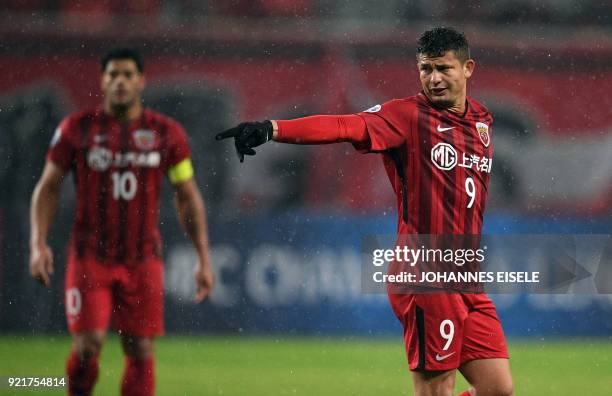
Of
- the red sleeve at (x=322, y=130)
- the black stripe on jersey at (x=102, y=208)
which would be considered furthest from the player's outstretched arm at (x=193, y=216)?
the red sleeve at (x=322, y=130)

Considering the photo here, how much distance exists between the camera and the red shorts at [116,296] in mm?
4883

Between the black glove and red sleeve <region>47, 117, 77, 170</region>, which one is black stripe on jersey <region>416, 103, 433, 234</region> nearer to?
the black glove

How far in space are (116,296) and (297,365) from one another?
2421 millimetres

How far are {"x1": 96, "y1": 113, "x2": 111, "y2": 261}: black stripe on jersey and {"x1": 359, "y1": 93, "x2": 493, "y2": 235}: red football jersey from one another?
1757 mm

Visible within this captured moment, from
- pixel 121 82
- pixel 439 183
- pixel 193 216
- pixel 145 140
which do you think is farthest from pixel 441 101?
pixel 121 82

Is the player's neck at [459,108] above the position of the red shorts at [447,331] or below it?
above

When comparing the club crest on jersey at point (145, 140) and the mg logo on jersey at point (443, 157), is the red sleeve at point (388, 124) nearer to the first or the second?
the mg logo on jersey at point (443, 157)

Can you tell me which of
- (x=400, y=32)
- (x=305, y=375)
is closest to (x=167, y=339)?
(x=305, y=375)

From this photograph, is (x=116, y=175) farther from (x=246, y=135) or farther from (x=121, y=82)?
(x=246, y=135)

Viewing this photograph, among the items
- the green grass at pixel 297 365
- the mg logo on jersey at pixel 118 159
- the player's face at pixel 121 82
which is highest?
the player's face at pixel 121 82

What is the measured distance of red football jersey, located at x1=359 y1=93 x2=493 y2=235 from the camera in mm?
3871

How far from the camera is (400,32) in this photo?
9469 millimetres

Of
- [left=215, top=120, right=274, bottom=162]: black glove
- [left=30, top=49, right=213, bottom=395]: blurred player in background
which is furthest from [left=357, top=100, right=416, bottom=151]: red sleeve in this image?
[left=30, top=49, right=213, bottom=395]: blurred player in background

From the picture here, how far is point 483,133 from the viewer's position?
405 centimetres
